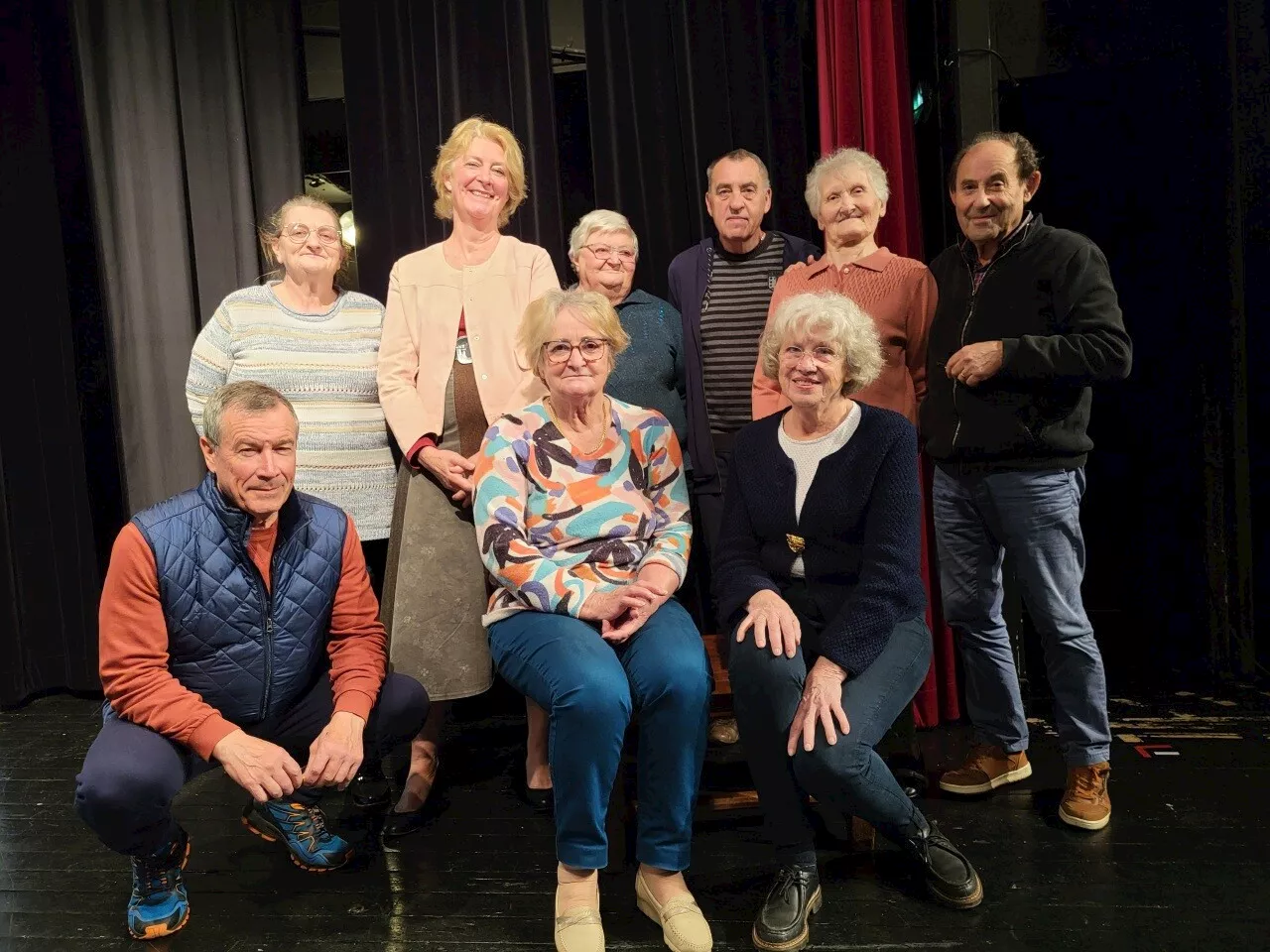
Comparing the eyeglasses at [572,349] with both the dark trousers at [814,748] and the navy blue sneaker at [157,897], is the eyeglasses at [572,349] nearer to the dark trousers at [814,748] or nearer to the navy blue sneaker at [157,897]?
the dark trousers at [814,748]

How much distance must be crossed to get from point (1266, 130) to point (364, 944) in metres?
3.47

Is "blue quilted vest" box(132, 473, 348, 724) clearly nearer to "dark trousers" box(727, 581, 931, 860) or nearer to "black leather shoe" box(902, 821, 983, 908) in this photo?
"dark trousers" box(727, 581, 931, 860)

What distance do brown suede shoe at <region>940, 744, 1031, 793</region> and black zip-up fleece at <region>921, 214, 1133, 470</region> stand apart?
74cm

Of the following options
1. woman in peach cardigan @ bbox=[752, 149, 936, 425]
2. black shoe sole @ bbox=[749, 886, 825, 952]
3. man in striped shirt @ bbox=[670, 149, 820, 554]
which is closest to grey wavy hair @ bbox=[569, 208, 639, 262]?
man in striped shirt @ bbox=[670, 149, 820, 554]

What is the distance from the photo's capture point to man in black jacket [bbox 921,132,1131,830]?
214 cm

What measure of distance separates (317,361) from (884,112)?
183 centimetres

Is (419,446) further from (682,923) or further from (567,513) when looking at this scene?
(682,923)

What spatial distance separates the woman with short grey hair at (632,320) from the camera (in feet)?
8.21

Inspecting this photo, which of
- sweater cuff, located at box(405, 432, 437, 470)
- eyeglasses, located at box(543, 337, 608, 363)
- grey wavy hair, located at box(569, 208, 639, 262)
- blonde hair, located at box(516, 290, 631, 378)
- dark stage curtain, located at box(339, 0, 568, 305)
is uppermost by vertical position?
dark stage curtain, located at box(339, 0, 568, 305)

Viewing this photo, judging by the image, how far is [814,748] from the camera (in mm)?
1747

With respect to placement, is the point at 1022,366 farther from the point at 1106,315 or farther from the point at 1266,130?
the point at 1266,130

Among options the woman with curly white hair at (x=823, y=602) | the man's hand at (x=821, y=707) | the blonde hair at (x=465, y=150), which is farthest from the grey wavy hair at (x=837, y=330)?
the blonde hair at (x=465, y=150)

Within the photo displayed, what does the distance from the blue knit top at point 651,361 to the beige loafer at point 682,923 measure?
4.01 feet

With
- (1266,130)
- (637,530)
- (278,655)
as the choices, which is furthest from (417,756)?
(1266,130)
